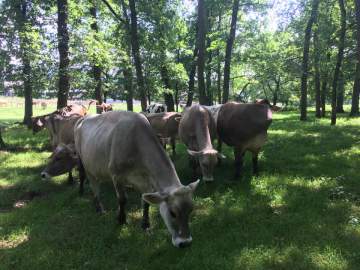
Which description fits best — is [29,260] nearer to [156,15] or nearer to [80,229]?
[80,229]

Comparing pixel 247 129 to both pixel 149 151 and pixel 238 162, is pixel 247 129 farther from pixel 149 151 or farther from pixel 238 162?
pixel 149 151

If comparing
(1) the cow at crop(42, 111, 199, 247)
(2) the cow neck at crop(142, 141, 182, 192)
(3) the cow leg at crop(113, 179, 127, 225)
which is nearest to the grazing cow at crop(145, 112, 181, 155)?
(1) the cow at crop(42, 111, 199, 247)

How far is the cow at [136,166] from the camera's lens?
5223 millimetres

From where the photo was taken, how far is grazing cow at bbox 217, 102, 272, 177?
9930 mm

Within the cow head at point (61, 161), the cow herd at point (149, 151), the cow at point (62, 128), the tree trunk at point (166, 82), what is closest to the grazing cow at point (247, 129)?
the cow herd at point (149, 151)

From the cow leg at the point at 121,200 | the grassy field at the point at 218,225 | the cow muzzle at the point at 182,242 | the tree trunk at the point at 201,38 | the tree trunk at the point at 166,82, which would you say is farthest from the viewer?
the tree trunk at the point at 166,82

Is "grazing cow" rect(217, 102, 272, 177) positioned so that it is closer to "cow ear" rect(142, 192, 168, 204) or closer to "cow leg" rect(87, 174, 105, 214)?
"cow leg" rect(87, 174, 105, 214)

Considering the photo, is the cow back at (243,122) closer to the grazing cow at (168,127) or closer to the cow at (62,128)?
the grazing cow at (168,127)

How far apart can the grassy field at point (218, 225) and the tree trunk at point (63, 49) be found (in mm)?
5880

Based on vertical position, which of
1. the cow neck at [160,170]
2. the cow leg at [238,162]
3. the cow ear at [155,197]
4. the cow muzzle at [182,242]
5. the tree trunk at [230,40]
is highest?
the tree trunk at [230,40]

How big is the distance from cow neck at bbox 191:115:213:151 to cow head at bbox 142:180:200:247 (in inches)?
142

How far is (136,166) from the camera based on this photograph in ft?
20.7

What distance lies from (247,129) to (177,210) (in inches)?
209

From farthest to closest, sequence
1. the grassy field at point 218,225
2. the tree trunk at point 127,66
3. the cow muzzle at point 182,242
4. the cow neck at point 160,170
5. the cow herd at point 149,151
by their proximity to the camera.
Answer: the tree trunk at point 127,66, the cow neck at point 160,170, the grassy field at point 218,225, the cow herd at point 149,151, the cow muzzle at point 182,242
